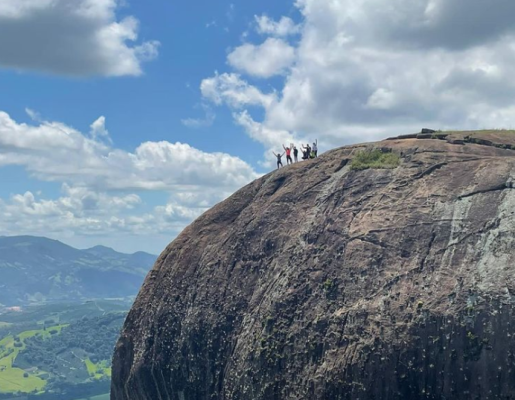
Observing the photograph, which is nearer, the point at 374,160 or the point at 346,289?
the point at 346,289

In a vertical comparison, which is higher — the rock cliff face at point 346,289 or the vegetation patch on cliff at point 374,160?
the vegetation patch on cliff at point 374,160

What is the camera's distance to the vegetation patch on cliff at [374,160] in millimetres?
30344

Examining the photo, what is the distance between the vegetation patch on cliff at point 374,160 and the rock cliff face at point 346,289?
1.54 ft

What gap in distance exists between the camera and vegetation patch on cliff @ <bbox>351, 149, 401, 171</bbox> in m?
30.3

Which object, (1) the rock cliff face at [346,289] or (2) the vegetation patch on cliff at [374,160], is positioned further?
(2) the vegetation patch on cliff at [374,160]

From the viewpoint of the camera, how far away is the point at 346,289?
2620cm

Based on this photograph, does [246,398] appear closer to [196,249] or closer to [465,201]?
[196,249]

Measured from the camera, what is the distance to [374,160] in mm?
31219

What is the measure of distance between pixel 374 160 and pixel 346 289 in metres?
7.96

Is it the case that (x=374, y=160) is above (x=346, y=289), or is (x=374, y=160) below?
above

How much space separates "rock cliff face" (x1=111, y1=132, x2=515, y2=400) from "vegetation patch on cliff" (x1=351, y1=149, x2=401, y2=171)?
1.54ft

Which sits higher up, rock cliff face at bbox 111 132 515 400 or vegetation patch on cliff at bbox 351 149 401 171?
vegetation patch on cliff at bbox 351 149 401 171

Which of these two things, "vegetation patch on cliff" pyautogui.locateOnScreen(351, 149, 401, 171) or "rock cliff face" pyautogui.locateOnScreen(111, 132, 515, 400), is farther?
"vegetation patch on cliff" pyautogui.locateOnScreen(351, 149, 401, 171)

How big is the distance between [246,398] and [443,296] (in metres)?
9.93
